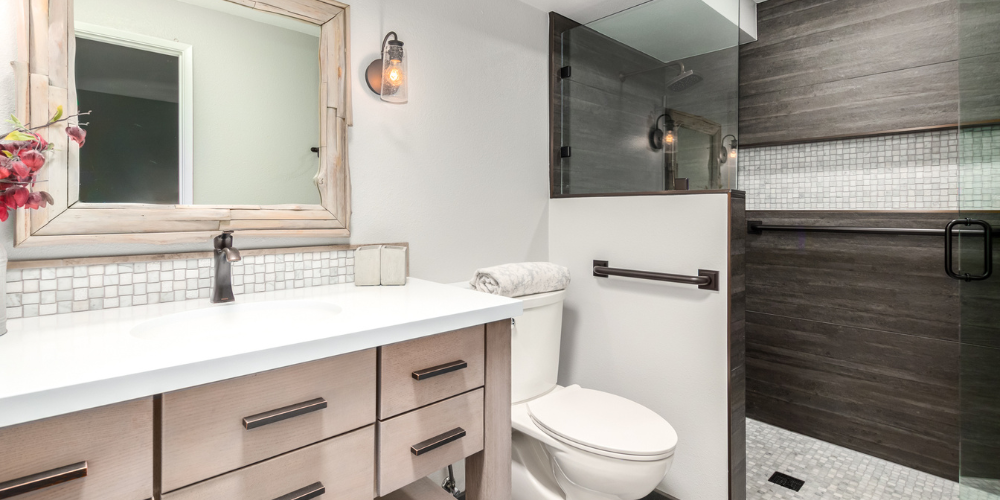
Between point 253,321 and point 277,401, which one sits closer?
point 277,401

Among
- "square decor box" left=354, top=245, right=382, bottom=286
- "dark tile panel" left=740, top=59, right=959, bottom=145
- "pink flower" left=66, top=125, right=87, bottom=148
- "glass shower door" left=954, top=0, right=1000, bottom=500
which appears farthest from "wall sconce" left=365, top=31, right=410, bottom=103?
"dark tile panel" left=740, top=59, right=959, bottom=145

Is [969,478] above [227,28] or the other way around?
the other way around

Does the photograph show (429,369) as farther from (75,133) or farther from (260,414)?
(75,133)

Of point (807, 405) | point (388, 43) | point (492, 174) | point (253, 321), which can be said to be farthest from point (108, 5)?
point (807, 405)

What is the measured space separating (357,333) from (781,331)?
232cm

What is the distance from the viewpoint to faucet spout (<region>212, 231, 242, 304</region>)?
1182 mm

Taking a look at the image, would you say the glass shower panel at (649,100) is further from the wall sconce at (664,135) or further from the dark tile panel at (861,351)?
the dark tile panel at (861,351)

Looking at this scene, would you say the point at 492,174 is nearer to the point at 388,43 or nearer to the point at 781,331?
the point at 388,43

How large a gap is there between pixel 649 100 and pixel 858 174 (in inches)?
44.0

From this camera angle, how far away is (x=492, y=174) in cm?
197

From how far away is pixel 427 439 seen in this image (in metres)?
1.07

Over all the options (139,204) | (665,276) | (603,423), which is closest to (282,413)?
(139,204)

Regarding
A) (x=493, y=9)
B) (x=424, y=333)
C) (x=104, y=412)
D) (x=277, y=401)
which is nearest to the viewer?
(x=104, y=412)

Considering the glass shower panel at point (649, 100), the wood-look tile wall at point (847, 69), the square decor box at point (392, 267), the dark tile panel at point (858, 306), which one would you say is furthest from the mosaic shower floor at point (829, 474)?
the square decor box at point (392, 267)
